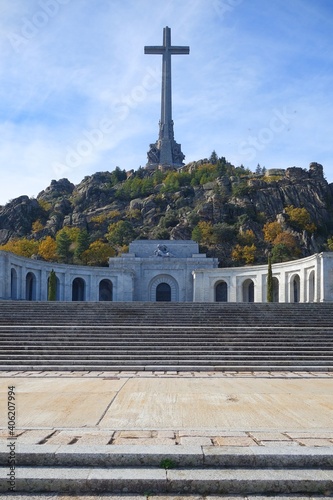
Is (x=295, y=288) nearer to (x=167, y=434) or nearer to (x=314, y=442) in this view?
(x=314, y=442)

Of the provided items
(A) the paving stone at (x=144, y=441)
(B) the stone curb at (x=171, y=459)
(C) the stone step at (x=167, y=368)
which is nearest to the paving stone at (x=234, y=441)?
(B) the stone curb at (x=171, y=459)

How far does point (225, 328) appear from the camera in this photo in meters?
19.3

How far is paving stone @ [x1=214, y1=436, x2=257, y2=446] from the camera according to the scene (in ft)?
20.3

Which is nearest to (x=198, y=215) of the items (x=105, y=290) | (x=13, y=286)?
(x=105, y=290)

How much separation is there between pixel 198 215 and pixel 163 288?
23281 millimetres

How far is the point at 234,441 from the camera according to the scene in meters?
6.35

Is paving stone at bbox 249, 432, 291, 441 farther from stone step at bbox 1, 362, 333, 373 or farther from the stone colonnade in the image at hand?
the stone colonnade

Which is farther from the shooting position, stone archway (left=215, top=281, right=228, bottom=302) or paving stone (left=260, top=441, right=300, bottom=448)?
Result: stone archway (left=215, top=281, right=228, bottom=302)

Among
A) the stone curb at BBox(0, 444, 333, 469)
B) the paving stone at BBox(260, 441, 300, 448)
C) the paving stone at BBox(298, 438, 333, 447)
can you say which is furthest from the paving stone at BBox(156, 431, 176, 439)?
the paving stone at BBox(298, 438, 333, 447)

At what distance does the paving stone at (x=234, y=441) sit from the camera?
620 centimetres

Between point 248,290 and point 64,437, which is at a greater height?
point 248,290

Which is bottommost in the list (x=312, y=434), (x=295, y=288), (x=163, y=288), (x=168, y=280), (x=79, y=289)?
(x=312, y=434)

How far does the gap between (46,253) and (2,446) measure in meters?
51.7

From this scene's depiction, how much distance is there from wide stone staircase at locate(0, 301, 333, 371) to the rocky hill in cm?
3018
